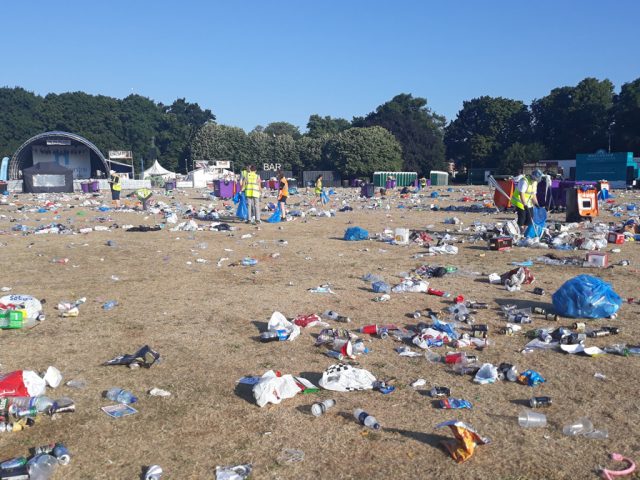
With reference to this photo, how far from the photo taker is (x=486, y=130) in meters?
71.8

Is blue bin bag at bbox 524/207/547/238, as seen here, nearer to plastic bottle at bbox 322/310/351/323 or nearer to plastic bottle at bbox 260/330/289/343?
plastic bottle at bbox 322/310/351/323

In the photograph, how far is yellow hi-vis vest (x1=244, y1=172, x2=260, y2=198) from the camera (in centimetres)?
1639

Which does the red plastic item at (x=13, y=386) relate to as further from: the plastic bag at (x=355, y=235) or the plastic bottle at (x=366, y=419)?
the plastic bag at (x=355, y=235)

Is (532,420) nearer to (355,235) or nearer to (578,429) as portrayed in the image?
(578,429)

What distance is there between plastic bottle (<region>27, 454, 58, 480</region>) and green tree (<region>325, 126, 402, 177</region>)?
5366 centimetres

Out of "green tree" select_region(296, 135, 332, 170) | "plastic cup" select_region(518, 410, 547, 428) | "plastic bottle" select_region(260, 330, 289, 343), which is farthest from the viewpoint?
"green tree" select_region(296, 135, 332, 170)

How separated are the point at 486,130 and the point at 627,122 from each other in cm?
1930

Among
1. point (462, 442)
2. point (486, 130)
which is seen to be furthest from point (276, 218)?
point (486, 130)

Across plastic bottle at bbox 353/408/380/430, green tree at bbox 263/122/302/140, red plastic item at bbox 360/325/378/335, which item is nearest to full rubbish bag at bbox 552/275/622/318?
red plastic item at bbox 360/325/378/335

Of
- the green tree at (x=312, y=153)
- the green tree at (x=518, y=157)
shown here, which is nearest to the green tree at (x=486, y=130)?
the green tree at (x=518, y=157)

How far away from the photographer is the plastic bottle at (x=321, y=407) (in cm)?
404

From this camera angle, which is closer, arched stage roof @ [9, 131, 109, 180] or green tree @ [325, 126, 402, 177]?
green tree @ [325, 126, 402, 177]

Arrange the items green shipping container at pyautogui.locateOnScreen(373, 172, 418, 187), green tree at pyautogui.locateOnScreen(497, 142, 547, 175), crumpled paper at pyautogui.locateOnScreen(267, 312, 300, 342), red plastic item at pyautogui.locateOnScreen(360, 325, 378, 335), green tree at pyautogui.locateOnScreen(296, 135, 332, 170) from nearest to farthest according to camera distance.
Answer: crumpled paper at pyautogui.locateOnScreen(267, 312, 300, 342)
red plastic item at pyautogui.locateOnScreen(360, 325, 378, 335)
green shipping container at pyautogui.locateOnScreen(373, 172, 418, 187)
green tree at pyautogui.locateOnScreen(497, 142, 547, 175)
green tree at pyautogui.locateOnScreen(296, 135, 332, 170)

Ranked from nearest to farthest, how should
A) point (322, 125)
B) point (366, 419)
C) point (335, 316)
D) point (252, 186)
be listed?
point (366, 419), point (335, 316), point (252, 186), point (322, 125)
